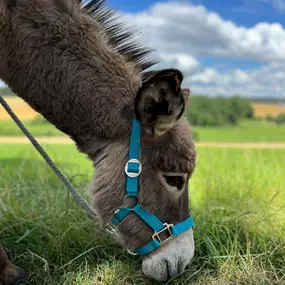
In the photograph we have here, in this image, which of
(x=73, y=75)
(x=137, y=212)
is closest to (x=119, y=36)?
(x=73, y=75)

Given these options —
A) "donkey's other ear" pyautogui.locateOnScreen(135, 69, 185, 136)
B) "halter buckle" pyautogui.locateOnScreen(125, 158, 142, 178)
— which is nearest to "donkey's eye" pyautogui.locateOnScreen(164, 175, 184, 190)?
"halter buckle" pyautogui.locateOnScreen(125, 158, 142, 178)

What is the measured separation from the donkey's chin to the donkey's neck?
0.93m

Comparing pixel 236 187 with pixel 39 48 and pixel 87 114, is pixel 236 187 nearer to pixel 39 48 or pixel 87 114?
pixel 87 114

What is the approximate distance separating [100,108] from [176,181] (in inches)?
31.1

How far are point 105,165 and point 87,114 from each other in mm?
411

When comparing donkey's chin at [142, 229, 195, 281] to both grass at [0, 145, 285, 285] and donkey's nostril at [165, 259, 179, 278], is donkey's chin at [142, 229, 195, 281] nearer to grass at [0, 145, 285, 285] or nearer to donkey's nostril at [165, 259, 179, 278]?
donkey's nostril at [165, 259, 179, 278]

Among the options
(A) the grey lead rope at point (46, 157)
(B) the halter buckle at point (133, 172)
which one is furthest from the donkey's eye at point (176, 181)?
(A) the grey lead rope at point (46, 157)

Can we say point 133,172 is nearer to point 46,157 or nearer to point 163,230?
point 163,230

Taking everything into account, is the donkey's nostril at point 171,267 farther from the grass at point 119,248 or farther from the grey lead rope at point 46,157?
the grey lead rope at point 46,157

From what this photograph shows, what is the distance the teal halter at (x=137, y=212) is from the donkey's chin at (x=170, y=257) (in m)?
0.05

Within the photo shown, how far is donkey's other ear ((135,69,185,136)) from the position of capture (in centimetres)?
273

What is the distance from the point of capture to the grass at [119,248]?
4.12 metres

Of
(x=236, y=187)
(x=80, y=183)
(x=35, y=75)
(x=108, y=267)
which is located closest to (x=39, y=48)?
(x=35, y=75)

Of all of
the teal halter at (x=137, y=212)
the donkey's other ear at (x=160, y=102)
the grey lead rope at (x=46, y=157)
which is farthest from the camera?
the grey lead rope at (x=46, y=157)
